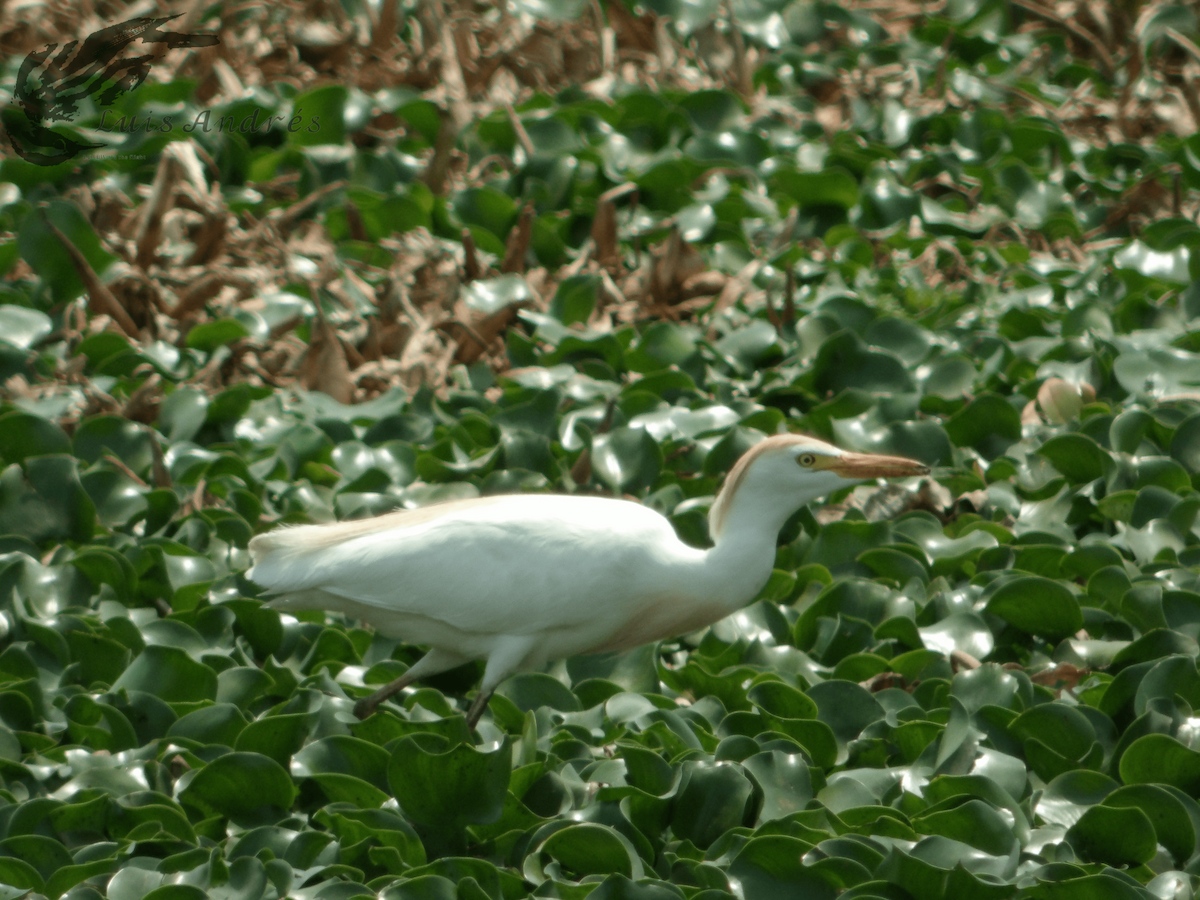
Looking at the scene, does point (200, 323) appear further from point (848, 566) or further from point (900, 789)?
point (900, 789)

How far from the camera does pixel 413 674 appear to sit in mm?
3211

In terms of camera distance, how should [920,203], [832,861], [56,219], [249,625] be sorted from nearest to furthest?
[832,861]
[249,625]
[56,219]
[920,203]

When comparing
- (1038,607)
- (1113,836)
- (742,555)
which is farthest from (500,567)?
(1113,836)

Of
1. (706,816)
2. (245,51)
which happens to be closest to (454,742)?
(706,816)

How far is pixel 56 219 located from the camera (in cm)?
484

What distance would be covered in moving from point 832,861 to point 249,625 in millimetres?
1670

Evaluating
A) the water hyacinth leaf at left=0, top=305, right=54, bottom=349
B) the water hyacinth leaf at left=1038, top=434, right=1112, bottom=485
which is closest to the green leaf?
the water hyacinth leaf at left=0, top=305, right=54, bottom=349

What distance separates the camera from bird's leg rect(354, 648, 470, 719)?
311 cm

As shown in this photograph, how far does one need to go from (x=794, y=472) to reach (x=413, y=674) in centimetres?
101

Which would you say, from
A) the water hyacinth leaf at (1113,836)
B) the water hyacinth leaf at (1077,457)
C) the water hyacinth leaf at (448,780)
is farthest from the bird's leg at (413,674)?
the water hyacinth leaf at (1077,457)

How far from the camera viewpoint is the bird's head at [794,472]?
323 centimetres

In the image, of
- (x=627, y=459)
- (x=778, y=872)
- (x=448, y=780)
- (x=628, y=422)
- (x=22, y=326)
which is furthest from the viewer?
(x=22, y=326)

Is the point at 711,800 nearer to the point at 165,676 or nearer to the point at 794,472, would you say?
the point at 794,472

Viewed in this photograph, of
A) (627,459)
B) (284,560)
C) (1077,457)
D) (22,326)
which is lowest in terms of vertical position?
(1077,457)
